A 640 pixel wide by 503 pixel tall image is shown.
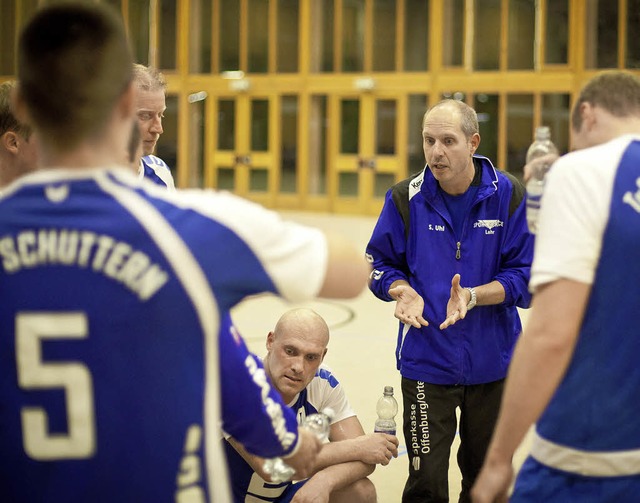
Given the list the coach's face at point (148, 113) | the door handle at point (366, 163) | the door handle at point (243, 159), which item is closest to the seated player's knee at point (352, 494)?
the coach's face at point (148, 113)

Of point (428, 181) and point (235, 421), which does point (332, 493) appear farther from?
point (235, 421)

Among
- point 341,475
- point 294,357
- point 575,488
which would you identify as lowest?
point 341,475

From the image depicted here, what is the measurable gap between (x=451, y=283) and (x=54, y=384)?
314cm

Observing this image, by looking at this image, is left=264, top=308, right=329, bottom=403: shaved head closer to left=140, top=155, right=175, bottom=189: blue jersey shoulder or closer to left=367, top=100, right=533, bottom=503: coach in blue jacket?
left=367, top=100, right=533, bottom=503: coach in blue jacket

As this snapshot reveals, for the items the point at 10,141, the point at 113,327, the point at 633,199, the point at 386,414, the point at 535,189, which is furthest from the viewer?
the point at 386,414

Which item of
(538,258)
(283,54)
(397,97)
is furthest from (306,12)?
(538,258)

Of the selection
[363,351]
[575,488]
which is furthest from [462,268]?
[363,351]

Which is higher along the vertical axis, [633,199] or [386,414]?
[633,199]

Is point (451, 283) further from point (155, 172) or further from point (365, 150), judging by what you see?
point (365, 150)

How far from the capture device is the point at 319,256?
6.30 ft

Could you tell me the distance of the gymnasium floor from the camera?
6.04 m

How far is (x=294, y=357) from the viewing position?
438 cm

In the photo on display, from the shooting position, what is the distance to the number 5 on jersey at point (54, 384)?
5.79ft

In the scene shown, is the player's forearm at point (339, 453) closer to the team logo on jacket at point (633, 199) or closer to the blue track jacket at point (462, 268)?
the blue track jacket at point (462, 268)
